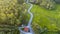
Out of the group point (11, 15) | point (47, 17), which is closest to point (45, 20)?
point (47, 17)

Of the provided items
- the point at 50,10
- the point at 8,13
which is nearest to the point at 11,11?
the point at 8,13

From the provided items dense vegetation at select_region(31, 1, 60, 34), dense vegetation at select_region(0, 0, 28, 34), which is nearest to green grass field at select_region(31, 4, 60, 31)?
dense vegetation at select_region(31, 1, 60, 34)

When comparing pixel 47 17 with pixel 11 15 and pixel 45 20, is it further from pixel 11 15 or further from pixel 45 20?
pixel 11 15

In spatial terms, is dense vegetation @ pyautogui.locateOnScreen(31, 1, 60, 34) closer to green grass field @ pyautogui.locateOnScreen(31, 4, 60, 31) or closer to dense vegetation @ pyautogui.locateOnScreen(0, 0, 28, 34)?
green grass field @ pyautogui.locateOnScreen(31, 4, 60, 31)

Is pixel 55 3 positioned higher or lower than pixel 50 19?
higher

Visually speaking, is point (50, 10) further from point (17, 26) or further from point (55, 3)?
point (17, 26)

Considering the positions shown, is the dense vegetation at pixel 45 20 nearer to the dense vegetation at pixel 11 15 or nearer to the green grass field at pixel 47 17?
the green grass field at pixel 47 17

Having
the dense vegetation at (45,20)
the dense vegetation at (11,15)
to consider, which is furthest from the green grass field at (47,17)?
the dense vegetation at (11,15)

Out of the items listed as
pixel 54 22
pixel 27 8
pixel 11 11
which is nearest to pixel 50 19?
pixel 54 22
